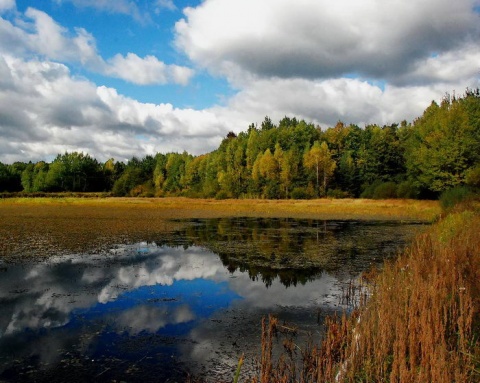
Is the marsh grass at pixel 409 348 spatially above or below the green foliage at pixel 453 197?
below

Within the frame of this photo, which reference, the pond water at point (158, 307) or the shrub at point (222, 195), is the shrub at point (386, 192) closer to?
the shrub at point (222, 195)

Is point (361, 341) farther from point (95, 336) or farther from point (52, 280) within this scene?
point (52, 280)

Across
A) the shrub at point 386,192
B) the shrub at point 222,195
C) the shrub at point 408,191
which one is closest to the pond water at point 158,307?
the shrub at point 408,191

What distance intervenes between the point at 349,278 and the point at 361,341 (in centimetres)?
798

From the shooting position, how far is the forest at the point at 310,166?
5025cm

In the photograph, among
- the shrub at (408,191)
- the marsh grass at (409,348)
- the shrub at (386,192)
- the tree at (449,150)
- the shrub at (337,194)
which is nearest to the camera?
the marsh grass at (409,348)

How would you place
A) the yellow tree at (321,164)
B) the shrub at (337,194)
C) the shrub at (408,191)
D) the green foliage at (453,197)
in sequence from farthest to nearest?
the yellow tree at (321,164) < the shrub at (337,194) < the shrub at (408,191) < the green foliage at (453,197)

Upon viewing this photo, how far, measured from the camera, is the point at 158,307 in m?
10.1

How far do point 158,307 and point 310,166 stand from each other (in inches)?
2964

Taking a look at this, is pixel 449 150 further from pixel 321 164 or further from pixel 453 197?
pixel 321 164

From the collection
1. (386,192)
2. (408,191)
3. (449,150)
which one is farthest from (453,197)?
(386,192)

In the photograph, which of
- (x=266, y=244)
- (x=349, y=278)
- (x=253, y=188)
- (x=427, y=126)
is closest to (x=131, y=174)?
(x=253, y=188)

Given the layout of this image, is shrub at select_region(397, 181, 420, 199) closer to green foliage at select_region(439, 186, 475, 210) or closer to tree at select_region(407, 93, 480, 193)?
tree at select_region(407, 93, 480, 193)

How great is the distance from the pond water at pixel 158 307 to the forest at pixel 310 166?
26.5m
